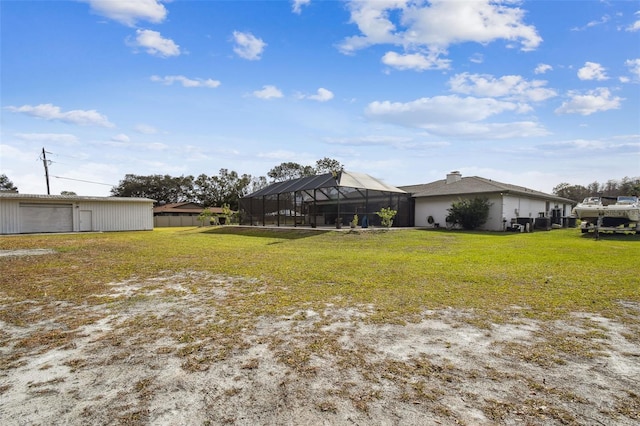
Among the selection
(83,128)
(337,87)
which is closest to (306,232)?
(337,87)

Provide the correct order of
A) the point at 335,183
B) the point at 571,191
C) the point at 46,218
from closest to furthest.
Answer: the point at 335,183 → the point at 46,218 → the point at 571,191

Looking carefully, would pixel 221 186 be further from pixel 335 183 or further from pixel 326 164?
pixel 335 183

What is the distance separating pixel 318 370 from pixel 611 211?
707 inches

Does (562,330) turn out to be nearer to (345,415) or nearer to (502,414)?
(502,414)

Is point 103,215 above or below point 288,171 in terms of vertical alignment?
below

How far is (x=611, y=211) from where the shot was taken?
47.5 feet

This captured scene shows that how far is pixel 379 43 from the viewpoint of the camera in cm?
1266

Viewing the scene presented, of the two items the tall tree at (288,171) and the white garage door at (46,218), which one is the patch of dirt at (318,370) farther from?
the tall tree at (288,171)

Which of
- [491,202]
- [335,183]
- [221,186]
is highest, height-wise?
[221,186]

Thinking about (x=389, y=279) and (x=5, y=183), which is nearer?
(x=389, y=279)

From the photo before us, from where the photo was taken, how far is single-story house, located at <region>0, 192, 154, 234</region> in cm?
2178

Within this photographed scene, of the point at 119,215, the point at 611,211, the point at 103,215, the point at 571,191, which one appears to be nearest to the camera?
the point at 611,211

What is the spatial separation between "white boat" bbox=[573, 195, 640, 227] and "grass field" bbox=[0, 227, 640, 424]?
29.4ft

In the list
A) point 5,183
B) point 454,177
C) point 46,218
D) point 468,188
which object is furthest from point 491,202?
point 5,183
